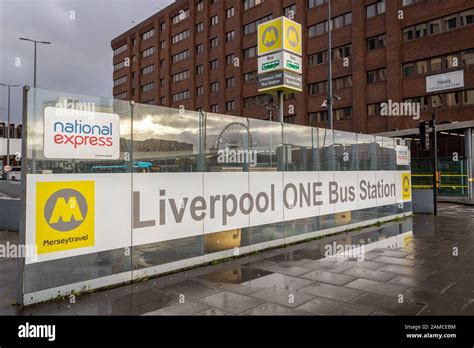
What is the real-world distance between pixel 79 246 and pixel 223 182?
330cm

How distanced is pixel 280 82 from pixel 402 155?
6.67m

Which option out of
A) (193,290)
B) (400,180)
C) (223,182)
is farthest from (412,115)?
(193,290)

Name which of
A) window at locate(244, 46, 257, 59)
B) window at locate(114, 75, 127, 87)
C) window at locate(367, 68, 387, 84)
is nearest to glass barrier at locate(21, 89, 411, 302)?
window at locate(367, 68, 387, 84)

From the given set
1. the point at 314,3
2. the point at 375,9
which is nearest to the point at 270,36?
the point at 375,9

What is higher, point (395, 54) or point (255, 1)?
point (255, 1)

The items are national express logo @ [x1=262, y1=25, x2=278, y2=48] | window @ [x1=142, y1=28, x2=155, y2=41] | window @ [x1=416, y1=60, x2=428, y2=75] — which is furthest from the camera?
window @ [x1=142, y1=28, x2=155, y2=41]

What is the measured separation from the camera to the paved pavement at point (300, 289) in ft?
16.7

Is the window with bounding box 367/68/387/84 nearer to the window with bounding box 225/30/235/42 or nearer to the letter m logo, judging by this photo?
the window with bounding box 225/30/235/42

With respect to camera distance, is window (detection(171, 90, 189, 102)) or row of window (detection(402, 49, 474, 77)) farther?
window (detection(171, 90, 189, 102))

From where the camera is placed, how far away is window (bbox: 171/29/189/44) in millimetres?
57484

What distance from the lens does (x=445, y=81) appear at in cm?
3131

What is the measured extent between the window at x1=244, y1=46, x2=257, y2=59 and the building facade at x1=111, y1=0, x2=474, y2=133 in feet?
0.45

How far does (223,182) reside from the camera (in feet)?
26.7

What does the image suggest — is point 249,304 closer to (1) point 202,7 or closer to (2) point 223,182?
(2) point 223,182
